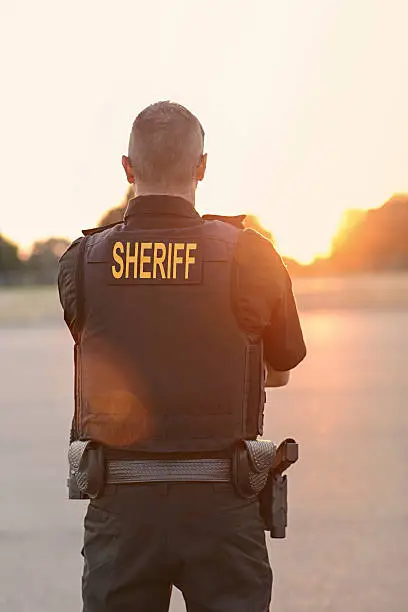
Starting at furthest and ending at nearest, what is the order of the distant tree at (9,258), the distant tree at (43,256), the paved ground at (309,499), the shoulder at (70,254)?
1. the distant tree at (9,258)
2. the distant tree at (43,256)
3. the paved ground at (309,499)
4. the shoulder at (70,254)

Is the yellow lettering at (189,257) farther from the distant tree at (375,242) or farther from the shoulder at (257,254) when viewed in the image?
the distant tree at (375,242)

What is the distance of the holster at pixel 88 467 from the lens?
2.17m

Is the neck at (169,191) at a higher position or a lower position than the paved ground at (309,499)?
higher

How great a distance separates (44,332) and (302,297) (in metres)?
14.8

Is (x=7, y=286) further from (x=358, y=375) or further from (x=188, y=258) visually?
(x=188, y=258)

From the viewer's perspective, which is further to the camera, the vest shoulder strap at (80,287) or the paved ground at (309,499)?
the paved ground at (309,499)

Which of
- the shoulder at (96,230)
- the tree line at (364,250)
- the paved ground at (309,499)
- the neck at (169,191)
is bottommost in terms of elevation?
the paved ground at (309,499)

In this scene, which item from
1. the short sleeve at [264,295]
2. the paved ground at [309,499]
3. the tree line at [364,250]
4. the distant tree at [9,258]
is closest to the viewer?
the short sleeve at [264,295]

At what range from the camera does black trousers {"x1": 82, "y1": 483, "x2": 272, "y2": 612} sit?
2.14 metres

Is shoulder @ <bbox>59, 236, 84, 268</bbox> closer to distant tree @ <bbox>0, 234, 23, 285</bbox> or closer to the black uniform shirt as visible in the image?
the black uniform shirt

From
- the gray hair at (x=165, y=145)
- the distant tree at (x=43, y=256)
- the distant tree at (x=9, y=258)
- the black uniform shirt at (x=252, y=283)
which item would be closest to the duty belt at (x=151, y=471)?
the black uniform shirt at (x=252, y=283)

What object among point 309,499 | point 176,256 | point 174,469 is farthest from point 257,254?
point 309,499

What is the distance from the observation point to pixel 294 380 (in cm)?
1068

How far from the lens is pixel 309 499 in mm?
5168
